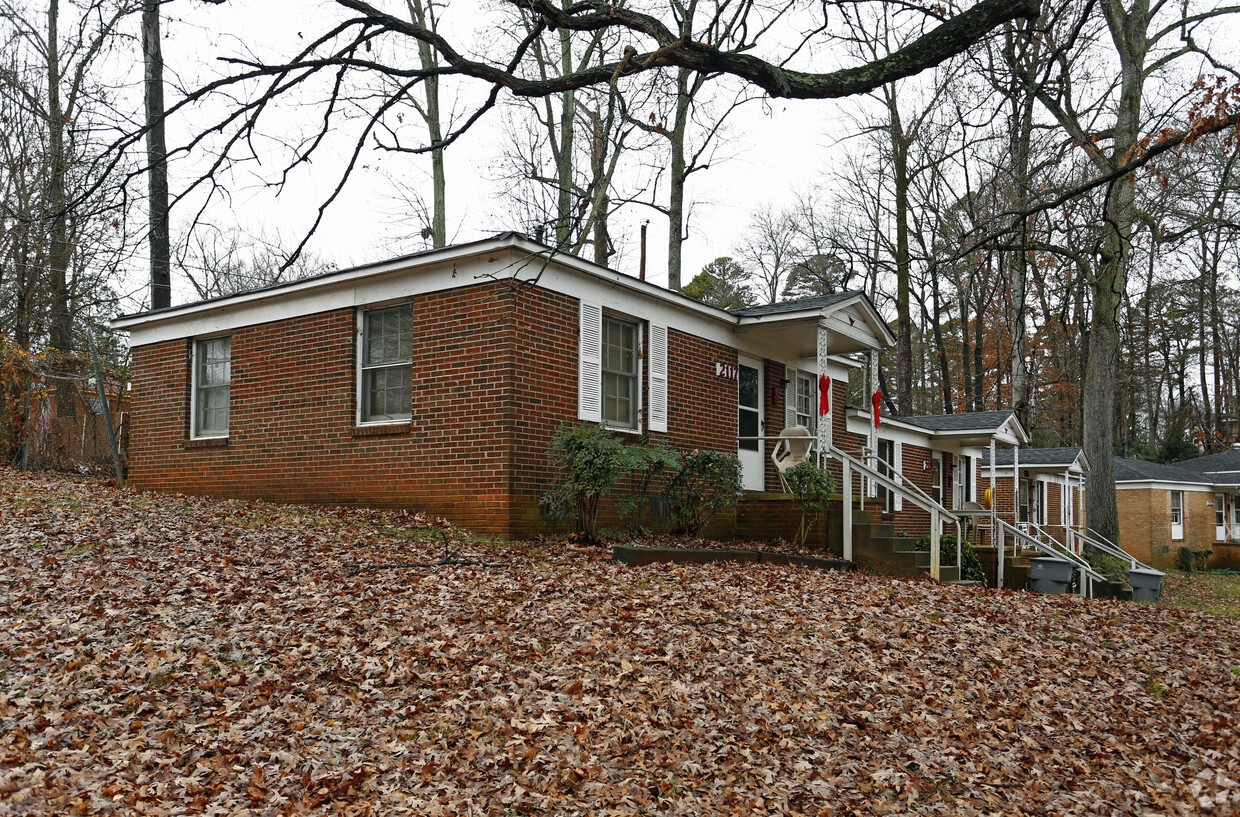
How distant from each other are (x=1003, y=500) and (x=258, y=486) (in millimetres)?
22506

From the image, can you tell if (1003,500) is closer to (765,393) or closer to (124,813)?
(765,393)

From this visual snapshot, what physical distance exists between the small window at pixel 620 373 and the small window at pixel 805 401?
184 inches

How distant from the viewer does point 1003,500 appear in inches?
1081

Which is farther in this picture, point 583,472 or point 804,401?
point 804,401

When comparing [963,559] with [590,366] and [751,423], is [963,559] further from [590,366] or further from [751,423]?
[590,366]

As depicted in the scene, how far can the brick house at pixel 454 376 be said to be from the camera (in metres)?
10.4

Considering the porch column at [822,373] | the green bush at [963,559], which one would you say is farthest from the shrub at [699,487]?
the green bush at [963,559]

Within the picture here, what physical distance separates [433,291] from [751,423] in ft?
19.8

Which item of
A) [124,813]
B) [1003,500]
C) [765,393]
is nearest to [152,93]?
[765,393]

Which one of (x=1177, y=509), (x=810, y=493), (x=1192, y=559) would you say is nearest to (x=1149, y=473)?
(x=1177, y=509)

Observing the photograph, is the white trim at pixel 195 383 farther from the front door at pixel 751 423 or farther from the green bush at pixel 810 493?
the green bush at pixel 810 493

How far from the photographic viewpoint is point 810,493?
12.4m

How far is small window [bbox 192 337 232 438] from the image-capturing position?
13.4m

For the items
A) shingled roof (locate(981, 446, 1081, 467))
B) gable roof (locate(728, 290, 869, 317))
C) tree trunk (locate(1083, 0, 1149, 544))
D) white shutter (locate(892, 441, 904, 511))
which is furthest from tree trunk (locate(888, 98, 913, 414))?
gable roof (locate(728, 290, 869, 317))
